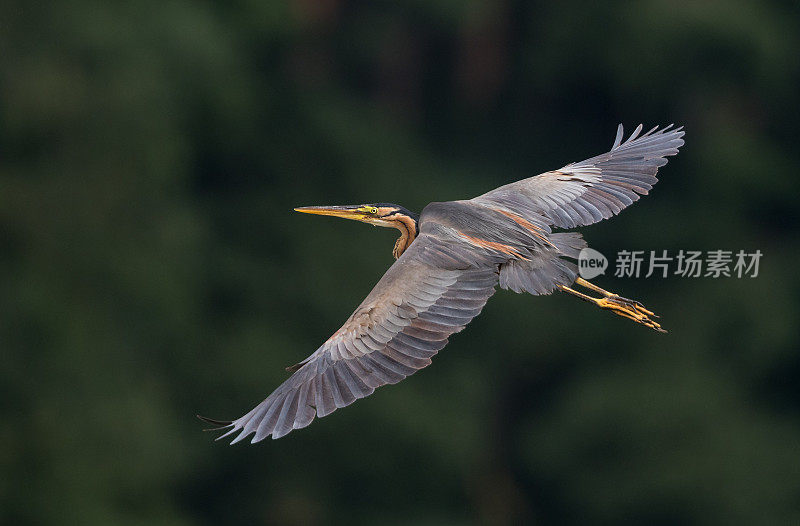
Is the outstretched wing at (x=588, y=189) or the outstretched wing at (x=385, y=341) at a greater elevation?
the outstretched wing at (x=588, y=189)

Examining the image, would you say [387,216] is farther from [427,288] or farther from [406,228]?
[427,288]

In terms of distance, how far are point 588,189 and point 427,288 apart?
1.21 metres

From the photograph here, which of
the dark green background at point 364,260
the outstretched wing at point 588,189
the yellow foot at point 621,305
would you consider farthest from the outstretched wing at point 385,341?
the dark green background at point 364,260

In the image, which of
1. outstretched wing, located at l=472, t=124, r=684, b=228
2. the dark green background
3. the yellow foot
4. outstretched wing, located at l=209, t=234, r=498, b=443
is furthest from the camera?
the dark green background

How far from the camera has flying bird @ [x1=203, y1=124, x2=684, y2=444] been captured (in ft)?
18.5

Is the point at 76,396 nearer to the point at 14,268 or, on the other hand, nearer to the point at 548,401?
the point at 14,268

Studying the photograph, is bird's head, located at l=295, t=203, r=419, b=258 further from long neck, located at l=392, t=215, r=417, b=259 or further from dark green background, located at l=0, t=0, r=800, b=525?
dark green background, located at l=0, t=0, r=800, b=525

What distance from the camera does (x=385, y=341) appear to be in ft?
18.8

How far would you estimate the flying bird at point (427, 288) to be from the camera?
563 cm

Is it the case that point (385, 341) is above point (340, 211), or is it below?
below

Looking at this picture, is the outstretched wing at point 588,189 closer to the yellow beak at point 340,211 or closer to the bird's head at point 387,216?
the bird's head at point 387,216

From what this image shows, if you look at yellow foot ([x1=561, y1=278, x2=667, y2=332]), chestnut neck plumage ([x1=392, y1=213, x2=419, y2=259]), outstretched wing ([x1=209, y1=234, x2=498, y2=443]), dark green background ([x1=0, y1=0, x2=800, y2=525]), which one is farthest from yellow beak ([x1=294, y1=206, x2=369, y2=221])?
dark green background ([x1=0, y1=0, x2=800, y2=525])

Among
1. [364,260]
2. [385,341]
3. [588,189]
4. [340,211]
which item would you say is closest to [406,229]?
[340,211]

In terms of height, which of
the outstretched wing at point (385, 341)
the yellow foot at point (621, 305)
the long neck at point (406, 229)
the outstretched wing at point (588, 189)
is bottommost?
the outstretched wing at point (385, 341)
